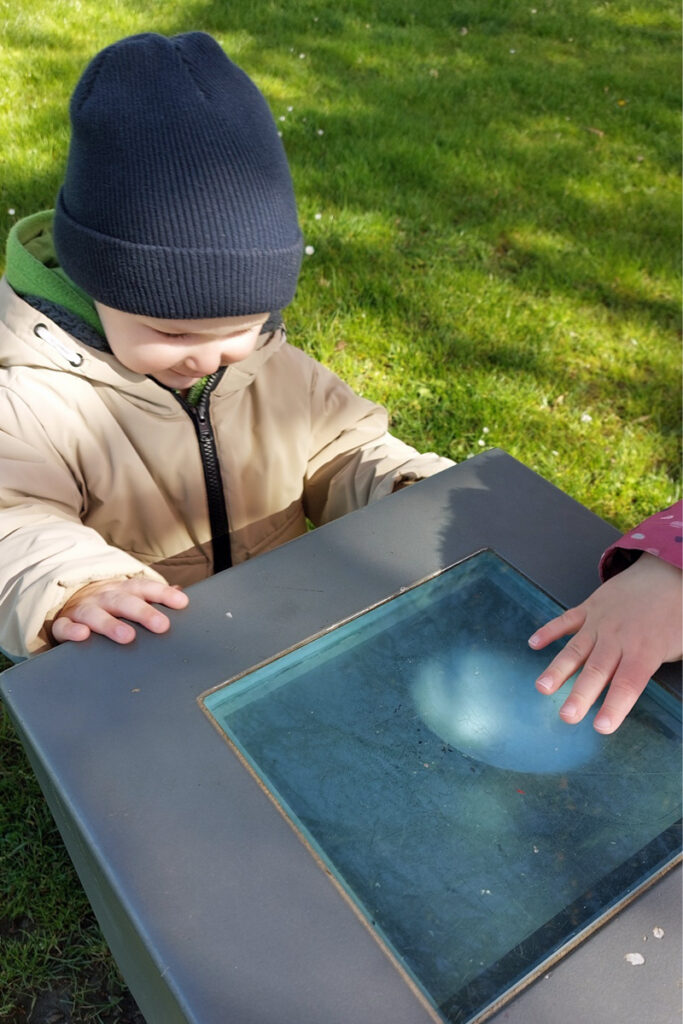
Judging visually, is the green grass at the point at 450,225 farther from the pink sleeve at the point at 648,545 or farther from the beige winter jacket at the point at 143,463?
the pink sleeve at the point at 648,545

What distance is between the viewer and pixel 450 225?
3.27m

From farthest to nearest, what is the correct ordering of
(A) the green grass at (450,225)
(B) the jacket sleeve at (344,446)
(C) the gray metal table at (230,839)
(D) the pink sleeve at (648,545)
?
(A) the green grass at (450,225)
(B) the jacket sleeve at (344,446)
(D) the pink sleeve at (648,545)
(C) the gray metal table at (230,839)

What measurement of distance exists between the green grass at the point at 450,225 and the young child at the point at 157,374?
26.5 inches

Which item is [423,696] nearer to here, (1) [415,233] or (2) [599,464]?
(2) [599,464]

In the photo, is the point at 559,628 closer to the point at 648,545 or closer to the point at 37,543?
the point at 648,545

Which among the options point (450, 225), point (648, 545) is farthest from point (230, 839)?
point (450, 225)

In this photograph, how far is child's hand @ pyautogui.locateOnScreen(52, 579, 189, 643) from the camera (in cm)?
99

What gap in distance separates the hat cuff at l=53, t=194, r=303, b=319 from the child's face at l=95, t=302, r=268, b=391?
3cm

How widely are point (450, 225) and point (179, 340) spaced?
89.9 inches

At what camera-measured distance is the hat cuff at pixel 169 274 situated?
1.13 m

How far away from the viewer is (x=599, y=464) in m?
2.44

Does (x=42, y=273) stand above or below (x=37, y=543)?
above

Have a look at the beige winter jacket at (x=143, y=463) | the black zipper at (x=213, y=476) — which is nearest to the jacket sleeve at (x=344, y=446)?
the beige winter jacket at (x=143, y=463)

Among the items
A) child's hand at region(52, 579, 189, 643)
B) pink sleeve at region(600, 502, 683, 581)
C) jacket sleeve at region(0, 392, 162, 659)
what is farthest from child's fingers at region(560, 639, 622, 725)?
jacket sleeve at region(0, 392, 162, 659)
